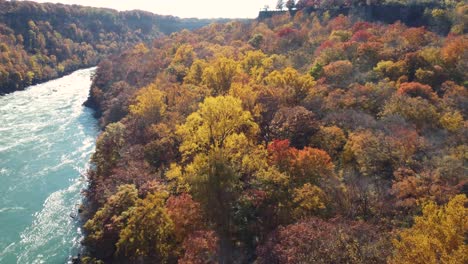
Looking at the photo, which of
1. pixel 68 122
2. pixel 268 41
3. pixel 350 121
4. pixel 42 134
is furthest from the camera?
pixel 268 41

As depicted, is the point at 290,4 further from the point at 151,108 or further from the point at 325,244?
the point at 325,244

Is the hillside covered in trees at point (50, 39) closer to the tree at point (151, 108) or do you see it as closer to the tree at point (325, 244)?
the tree at point (151, 108)

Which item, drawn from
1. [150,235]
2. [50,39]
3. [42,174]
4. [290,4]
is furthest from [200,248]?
[50,39]

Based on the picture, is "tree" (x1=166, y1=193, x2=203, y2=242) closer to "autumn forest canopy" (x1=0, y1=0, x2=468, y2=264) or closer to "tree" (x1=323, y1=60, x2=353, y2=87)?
"autumn forest canopy" (x1=0, y1=0, x2=468, y2=264)

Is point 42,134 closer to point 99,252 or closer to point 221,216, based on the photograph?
point 99,252

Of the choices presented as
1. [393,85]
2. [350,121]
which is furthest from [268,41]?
[350,121]

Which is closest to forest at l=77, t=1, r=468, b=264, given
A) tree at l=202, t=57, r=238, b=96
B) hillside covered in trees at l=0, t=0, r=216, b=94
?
tree at l=202, t=57, r=238, b=96

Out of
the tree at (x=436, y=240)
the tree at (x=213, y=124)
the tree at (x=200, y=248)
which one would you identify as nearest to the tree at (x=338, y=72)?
the tree at (x=213, y=124)
